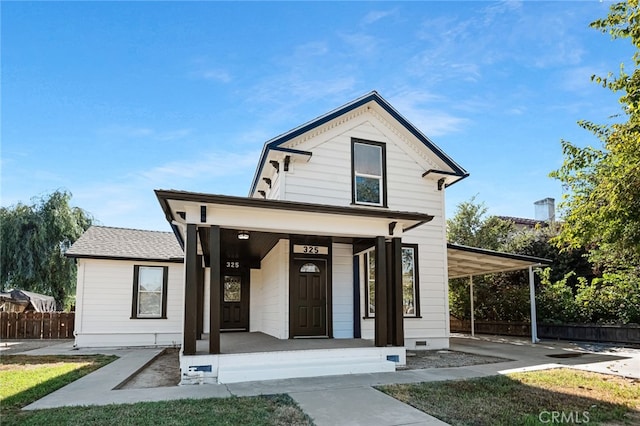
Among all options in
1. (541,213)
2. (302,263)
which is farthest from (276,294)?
(541,213)

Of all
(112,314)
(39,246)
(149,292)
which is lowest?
(112,314)

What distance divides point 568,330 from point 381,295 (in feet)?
31.4

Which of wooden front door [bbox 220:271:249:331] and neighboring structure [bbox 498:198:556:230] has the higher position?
neighboring structure [bbox 498:198:556:230]

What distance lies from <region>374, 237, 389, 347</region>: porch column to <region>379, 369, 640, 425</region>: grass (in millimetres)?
1690

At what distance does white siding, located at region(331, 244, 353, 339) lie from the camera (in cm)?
1091

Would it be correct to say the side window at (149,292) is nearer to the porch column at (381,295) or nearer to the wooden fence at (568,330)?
the porch column at (381,295)

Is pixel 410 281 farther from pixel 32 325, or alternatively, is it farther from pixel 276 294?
pixel 32 325

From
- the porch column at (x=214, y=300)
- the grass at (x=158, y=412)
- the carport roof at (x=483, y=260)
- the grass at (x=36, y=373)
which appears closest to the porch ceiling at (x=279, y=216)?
the porch column at (x=214, y=300)

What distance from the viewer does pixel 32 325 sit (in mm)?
16875

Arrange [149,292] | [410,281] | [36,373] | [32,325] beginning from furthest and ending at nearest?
1. [32,325]
2. [149,292]
3. [410,281]
4. [36,373]

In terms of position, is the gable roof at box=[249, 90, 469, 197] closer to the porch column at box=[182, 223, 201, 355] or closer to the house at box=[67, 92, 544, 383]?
the house at box=[67, 92, 544, 383]

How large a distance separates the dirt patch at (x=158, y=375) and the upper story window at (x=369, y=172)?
6001 millimetres

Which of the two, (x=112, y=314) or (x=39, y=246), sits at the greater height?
(x=39, y=246)

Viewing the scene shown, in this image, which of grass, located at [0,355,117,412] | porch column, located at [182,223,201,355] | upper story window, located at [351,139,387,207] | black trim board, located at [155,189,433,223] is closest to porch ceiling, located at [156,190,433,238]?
black trim board, located at [155,189,433,223]
